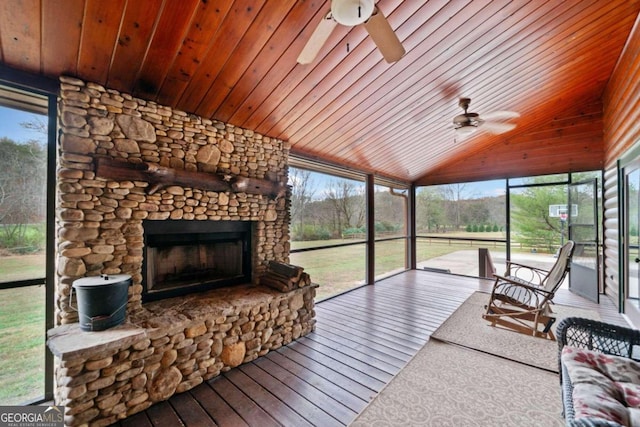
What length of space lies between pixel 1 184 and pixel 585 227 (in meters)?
8.23

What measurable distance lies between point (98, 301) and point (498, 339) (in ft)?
13.7

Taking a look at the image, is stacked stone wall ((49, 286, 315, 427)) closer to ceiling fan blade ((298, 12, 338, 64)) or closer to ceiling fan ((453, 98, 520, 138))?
ceiling fan blade ((298, 12, 338, 64))

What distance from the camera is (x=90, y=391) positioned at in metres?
1.95

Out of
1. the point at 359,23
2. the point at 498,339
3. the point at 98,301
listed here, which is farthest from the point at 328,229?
the point at 359,23

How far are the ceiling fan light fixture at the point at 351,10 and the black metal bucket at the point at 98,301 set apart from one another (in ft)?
8.12

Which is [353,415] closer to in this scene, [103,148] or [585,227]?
[103,148]

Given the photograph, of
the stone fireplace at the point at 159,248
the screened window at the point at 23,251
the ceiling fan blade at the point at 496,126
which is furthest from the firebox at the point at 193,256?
the ceiling fan blade at the point at 496,126

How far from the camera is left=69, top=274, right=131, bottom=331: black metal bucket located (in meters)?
2.07

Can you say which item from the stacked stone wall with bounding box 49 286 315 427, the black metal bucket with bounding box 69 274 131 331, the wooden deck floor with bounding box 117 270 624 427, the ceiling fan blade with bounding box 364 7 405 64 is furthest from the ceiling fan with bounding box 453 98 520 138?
the black metal bucket with bounding box 69 274 131 331

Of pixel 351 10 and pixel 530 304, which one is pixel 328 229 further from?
pixel 351 10

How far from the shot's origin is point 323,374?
263 cm

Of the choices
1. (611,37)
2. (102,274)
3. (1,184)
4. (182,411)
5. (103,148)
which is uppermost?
(611,37)

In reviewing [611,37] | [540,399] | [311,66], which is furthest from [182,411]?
[611,37]

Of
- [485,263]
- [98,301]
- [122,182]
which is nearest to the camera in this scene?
[98,301]
